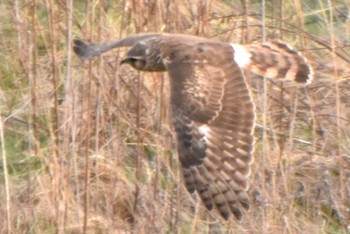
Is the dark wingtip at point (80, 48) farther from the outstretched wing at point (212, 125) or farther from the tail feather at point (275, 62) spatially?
the tail feather at point (275, 62)

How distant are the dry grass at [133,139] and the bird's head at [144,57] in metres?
0.19

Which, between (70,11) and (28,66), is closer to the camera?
(70,11)

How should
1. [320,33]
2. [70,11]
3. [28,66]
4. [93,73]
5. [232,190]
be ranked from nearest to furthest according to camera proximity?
1. [232,190]
2. [70,11]
3. [93,73]
4. [28,66]
5. [320,33]

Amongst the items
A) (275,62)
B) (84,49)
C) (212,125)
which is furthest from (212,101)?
(84,49)

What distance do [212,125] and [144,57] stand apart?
489mm

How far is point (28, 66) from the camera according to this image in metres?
7.05

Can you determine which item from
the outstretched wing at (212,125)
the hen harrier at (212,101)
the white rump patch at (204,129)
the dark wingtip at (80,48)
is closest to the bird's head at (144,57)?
the hen harrier at (212,101)

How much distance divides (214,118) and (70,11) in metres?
0.80

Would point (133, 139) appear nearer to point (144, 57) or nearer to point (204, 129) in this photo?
point (144, 57)

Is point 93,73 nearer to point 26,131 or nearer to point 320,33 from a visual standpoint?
point 26,131

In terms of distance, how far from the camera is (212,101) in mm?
5906

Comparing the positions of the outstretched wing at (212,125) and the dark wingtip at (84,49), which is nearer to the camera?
the outstretched wing at (212,125)

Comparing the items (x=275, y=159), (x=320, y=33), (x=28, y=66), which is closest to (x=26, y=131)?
(x=28, y=66)

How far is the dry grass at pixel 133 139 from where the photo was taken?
6.21 meters
